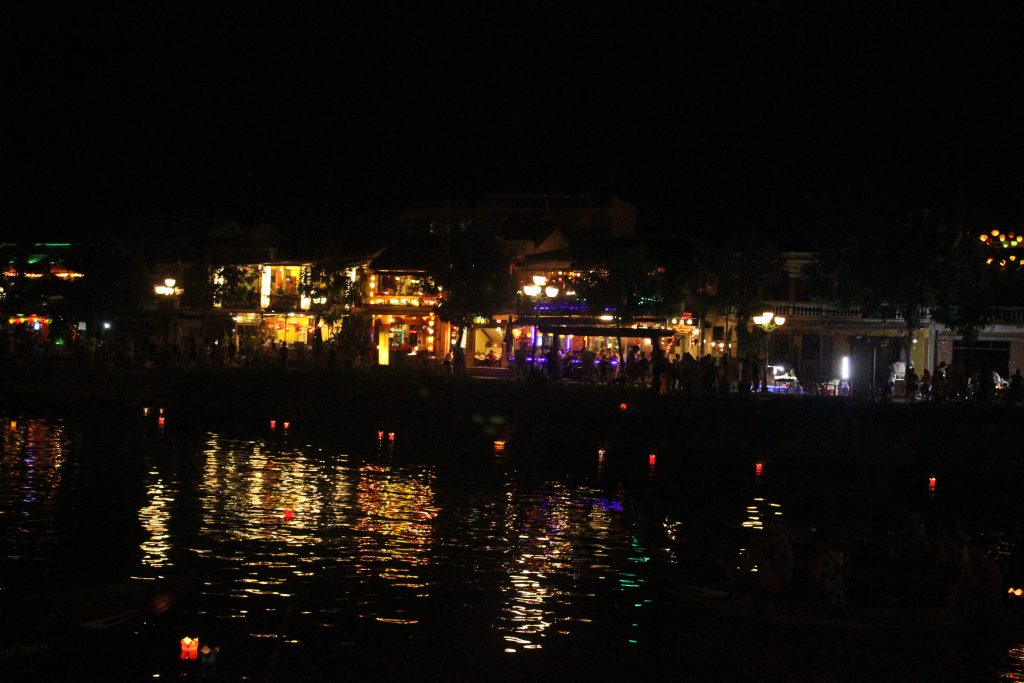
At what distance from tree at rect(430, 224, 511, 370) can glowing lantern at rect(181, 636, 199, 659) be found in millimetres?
33076

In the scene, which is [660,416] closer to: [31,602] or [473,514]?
[473,514]

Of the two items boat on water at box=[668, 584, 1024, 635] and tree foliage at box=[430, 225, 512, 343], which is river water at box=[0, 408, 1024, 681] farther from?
tree foliage at box=[430, 225, 512, 343]

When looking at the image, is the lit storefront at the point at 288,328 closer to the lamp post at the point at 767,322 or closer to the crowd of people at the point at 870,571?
the lamp post at the point at 767,322

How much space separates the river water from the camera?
1412 cm

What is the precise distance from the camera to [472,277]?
47156 mm

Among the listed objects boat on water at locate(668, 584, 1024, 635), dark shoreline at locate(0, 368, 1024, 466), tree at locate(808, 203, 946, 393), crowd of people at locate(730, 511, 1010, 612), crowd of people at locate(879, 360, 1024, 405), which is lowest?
boat on water at locate(668, 584, 1024, 635)

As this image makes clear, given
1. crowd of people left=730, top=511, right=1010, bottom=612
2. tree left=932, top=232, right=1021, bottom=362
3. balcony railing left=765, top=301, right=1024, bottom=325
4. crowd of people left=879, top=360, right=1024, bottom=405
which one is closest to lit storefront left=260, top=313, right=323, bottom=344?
balcony railing left=765, top=301, right=1024, bottom=325

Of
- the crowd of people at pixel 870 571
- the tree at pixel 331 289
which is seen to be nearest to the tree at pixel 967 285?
the crowd of people at pixel 870 571

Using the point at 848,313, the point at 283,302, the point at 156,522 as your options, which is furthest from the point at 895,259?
the point at 283,302

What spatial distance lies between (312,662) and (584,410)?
78.0ft

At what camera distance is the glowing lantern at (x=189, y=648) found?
13.6 meters

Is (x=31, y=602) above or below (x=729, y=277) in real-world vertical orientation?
below

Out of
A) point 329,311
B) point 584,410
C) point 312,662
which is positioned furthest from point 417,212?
point 312,662

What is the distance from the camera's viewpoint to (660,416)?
118ft
